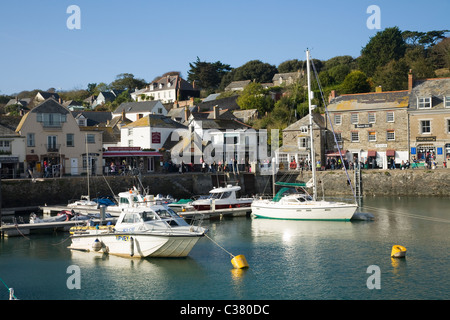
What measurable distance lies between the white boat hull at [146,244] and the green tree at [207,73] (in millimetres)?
93686

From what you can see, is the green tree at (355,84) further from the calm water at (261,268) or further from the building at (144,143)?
the calm water at (261,268)

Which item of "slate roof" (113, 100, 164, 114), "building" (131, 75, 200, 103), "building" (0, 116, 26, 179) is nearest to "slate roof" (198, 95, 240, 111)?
"slate roof" (113, 100, 164, 114)

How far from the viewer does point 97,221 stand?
109ft

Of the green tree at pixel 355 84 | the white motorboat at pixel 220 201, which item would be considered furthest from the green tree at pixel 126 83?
the white motorboat at pixel 220 201

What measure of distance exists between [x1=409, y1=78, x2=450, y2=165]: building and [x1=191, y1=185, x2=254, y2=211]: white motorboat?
953 inches

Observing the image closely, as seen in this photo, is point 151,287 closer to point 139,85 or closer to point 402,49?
point 402,49

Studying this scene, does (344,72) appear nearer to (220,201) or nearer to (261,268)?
(220,201)

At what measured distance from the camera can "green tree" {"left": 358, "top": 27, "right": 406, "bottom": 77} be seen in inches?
3472

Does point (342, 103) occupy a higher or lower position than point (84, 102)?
lower

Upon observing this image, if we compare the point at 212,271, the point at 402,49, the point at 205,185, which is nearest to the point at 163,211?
the point at 212,271

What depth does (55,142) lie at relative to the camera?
50.1 m

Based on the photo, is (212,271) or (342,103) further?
(342,103)
